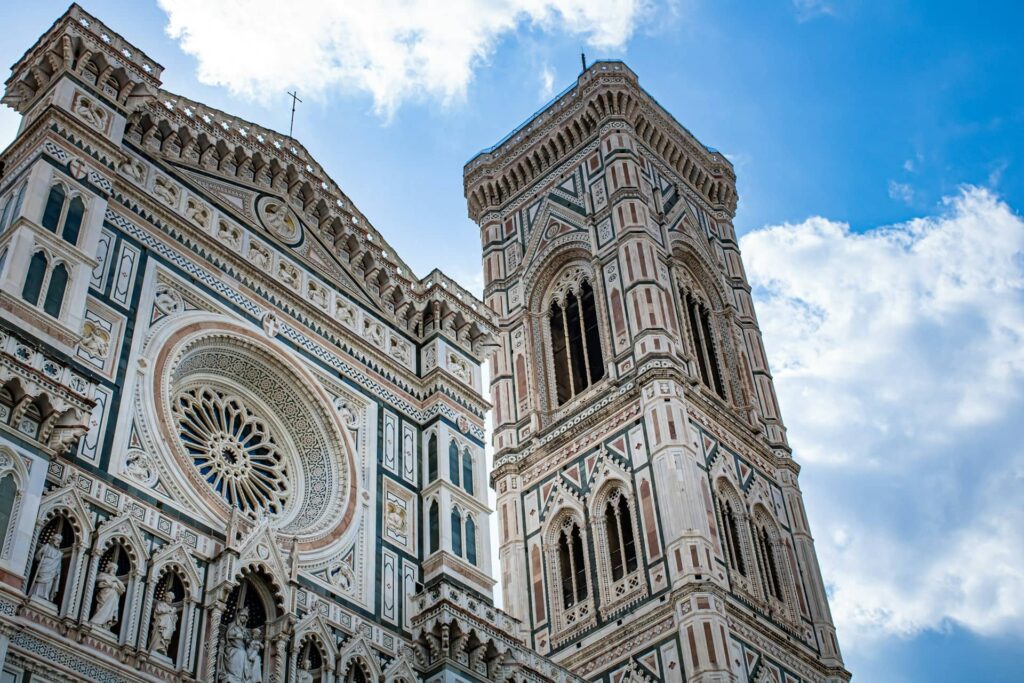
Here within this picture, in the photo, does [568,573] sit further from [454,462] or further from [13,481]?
[13,481]

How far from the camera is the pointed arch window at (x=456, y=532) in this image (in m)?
17.0

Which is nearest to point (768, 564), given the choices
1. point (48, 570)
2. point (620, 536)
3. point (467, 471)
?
point (620, 536)

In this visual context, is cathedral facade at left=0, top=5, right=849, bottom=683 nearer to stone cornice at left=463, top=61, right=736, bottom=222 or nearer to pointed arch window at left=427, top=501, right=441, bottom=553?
pointed arch window at left=427, top=501, right=441, bottom=553

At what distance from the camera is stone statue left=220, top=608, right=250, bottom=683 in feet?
43.7

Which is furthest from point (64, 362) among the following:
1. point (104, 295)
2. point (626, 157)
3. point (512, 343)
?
point (626, 157)

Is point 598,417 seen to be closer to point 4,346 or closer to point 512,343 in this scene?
point 512,343

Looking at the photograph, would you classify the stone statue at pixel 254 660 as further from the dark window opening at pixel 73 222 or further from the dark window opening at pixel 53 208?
the dark window opening at pixel 53 208

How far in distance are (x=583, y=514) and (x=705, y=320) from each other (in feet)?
22.9

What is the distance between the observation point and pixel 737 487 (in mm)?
26656

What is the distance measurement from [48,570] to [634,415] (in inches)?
630

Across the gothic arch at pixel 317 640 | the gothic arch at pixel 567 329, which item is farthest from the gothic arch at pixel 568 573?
the gothic arch at pixel 317 640

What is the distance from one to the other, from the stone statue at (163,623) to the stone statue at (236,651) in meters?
0.69

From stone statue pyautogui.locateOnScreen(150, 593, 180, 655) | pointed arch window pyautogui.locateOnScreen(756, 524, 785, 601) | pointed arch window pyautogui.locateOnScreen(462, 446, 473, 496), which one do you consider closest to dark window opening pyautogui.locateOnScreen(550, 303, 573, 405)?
pointed arch window pyautogui.locateOnScreen(756, 524, 785, 601)

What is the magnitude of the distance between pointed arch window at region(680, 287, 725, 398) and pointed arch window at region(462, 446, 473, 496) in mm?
10776
